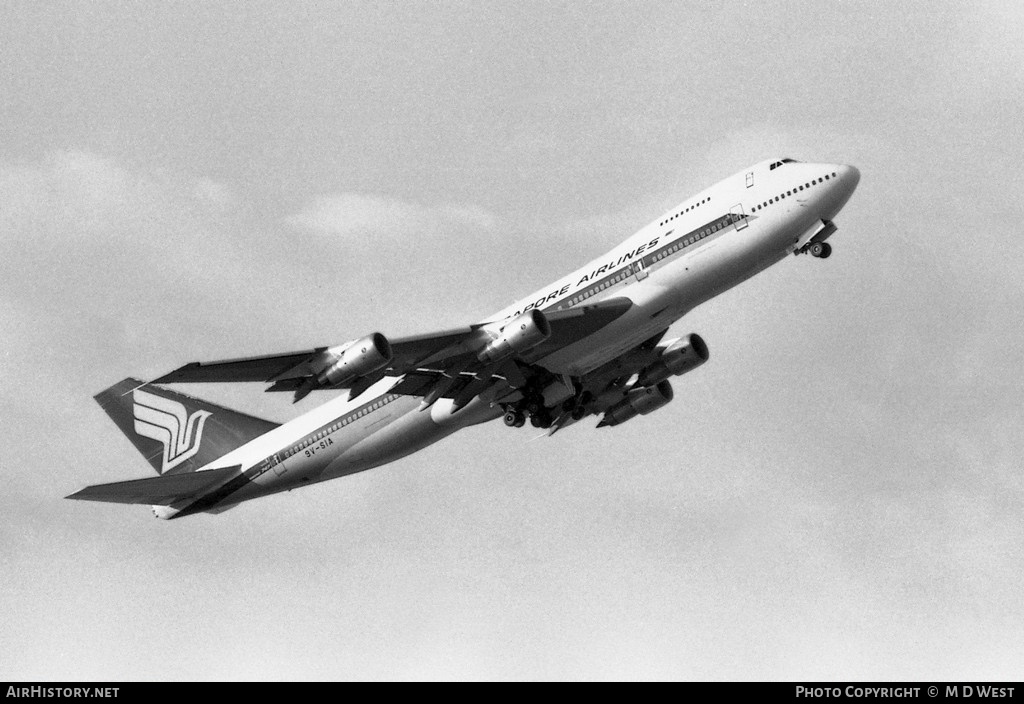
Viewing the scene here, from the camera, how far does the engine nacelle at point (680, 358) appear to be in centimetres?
5534

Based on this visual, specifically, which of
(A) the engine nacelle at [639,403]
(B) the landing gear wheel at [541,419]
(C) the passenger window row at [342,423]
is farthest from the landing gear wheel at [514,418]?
(A) the engine nacelle at [639,403]

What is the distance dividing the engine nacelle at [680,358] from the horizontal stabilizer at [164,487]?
16.1m

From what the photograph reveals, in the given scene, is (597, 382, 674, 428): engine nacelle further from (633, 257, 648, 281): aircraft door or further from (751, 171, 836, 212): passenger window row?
(751, 171, 836, 212): passenger window row

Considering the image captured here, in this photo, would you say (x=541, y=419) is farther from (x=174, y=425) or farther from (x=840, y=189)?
(x=174, y=425)

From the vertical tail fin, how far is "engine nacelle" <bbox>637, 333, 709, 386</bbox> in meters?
15.3

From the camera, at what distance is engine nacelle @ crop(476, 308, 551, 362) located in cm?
4747

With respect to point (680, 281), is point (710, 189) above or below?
above

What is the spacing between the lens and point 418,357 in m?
49.5

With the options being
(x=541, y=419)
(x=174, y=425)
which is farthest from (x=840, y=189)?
(x=174, y=425)

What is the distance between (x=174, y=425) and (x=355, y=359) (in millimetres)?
18611
